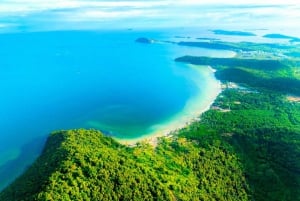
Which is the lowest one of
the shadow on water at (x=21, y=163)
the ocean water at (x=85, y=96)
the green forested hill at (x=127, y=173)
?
the ocean water at (x=85, y=96)

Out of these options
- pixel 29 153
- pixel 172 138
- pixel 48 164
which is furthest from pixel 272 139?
pixel 29 153

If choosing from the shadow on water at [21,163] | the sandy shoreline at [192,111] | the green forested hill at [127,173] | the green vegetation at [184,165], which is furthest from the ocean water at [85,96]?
the green forested hill at [127,173]

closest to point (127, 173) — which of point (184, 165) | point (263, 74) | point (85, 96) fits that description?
point (184, 165)

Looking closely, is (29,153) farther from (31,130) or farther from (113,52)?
(113,52)

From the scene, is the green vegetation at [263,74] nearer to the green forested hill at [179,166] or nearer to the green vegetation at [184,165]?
the green vegetation at [184,165]

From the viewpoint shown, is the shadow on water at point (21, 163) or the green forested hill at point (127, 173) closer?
the green forested hill at point (127, 173)

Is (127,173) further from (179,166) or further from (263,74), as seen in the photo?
(263,74)

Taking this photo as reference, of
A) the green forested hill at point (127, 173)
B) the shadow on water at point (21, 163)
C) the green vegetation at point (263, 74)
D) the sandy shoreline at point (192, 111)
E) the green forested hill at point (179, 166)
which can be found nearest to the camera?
the green forested hill at point (127, 173)

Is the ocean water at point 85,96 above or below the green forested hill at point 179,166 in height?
below
